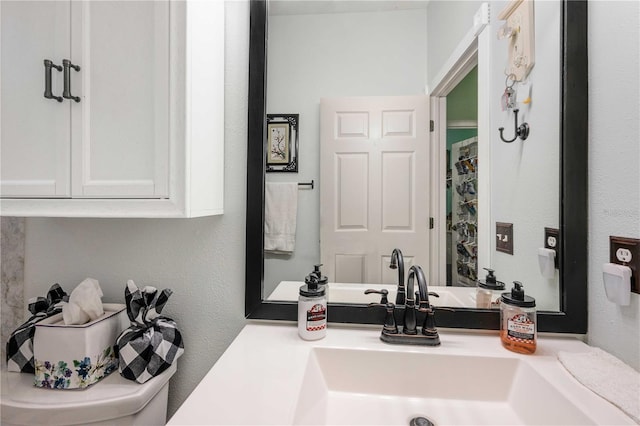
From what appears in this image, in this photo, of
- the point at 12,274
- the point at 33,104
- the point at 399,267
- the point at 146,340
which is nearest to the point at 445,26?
the point at 399,267

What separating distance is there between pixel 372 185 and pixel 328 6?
0.59 meters

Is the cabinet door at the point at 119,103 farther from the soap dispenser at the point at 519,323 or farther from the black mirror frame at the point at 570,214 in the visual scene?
the soap dispenser at the point at 519,323

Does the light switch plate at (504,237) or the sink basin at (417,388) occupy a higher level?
the light switch plate at (504,237)

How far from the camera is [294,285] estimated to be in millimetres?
962

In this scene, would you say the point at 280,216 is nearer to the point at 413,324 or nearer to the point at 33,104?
the point at 413,324

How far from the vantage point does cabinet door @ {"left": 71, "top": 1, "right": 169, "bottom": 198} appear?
0.72m

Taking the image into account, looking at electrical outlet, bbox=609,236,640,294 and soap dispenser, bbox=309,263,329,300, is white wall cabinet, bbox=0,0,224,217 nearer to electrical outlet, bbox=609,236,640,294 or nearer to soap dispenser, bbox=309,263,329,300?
soap dispenser, bbox=309,263,329,300

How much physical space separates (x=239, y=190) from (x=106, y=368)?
594 millimetres

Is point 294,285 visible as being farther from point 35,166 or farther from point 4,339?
point 4,339

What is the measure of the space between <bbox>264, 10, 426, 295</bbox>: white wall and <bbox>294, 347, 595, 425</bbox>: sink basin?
31 centimetres

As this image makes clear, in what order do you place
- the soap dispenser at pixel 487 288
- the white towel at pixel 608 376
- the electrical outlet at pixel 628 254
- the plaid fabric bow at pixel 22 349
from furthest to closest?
the soap dispenser at pixel 487 288 < the plaid fabric bow at pixel 22 349 < the electrical outlet at pixel 628 254 < the white towel at pixel 608 376

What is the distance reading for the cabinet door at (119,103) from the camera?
0.72 m

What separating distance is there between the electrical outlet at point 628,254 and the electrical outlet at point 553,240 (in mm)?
117

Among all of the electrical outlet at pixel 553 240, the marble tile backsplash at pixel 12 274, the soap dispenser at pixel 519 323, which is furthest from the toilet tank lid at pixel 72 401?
the electrical outlet at pixel 553 240
